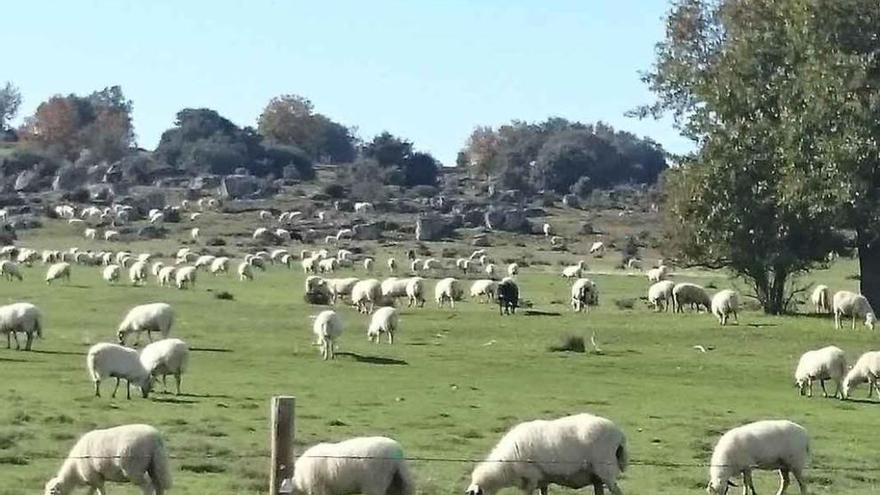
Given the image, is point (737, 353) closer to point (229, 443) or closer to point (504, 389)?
point (504, 389)

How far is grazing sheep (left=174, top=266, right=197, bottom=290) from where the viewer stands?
60.3 m

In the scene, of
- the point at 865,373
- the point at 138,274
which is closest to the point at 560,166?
the point at 138,274

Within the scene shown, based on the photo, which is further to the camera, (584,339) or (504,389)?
(584,339)

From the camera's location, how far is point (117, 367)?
94.6 feet

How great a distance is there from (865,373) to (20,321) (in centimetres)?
2006

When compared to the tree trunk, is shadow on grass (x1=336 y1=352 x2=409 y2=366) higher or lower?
lower

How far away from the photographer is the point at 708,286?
68812 mm

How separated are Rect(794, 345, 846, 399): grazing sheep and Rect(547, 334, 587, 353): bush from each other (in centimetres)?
787

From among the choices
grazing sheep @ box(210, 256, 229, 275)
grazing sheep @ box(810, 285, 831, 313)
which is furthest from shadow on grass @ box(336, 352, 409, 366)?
grazing sheep @ box(210, 256, 229, 275)

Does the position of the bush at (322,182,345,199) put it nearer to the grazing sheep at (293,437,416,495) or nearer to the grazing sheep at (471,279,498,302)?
the grazing sheep at (471,279,498,302)

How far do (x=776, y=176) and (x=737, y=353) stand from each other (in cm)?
1251

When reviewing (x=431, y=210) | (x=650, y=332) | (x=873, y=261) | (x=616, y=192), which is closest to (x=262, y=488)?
(x=650, y=332)

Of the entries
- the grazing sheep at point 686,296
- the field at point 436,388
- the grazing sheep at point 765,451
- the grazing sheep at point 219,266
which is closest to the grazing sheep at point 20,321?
the field at point 436,388

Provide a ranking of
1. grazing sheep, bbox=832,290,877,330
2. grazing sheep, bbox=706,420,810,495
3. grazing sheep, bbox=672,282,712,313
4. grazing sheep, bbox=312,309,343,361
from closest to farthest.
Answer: grazing sheep, bbox=706,420,810,495, grazing sheep, bbox=312,309,343,361, grazing sheep, bbox=832,290,877,330, grazing sheep, bbox=672,282,712,313
